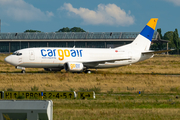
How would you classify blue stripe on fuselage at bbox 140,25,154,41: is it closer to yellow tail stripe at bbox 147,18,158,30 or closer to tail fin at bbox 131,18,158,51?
tail fin at bbox 131,18,158,51

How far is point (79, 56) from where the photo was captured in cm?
4275

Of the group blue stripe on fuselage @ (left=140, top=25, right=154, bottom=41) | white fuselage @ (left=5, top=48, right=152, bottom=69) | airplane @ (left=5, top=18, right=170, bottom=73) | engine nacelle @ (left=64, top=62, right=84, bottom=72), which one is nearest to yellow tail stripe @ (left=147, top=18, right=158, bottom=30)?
airplane @ (left=5, top=18, right=170, bottom=73)

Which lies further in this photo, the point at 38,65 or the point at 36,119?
the point at 38,65

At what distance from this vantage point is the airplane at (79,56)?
40625mm

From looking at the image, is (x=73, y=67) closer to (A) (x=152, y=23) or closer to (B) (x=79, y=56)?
(B) (x=79, y=56)

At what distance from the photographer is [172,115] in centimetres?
1409

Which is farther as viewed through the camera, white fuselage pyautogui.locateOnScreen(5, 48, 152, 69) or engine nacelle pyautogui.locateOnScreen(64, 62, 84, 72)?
engine nacelle pyautogui.locateOnScreen(64, 62, 84, 72)

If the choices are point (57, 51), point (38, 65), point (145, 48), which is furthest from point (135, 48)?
point (38, 65)

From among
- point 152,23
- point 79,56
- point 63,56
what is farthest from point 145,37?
point 63,56

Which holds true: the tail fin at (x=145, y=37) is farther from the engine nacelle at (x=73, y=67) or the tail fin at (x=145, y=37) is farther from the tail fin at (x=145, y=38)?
the engine nacelle at (x=73, y=67)

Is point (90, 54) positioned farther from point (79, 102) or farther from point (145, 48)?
point (79, 102)

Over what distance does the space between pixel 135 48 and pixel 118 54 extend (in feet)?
11.5

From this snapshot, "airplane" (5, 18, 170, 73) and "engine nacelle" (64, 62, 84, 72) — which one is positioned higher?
"airplane" (5, 18, 170, 73)

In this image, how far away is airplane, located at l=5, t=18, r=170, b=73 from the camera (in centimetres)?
4062
